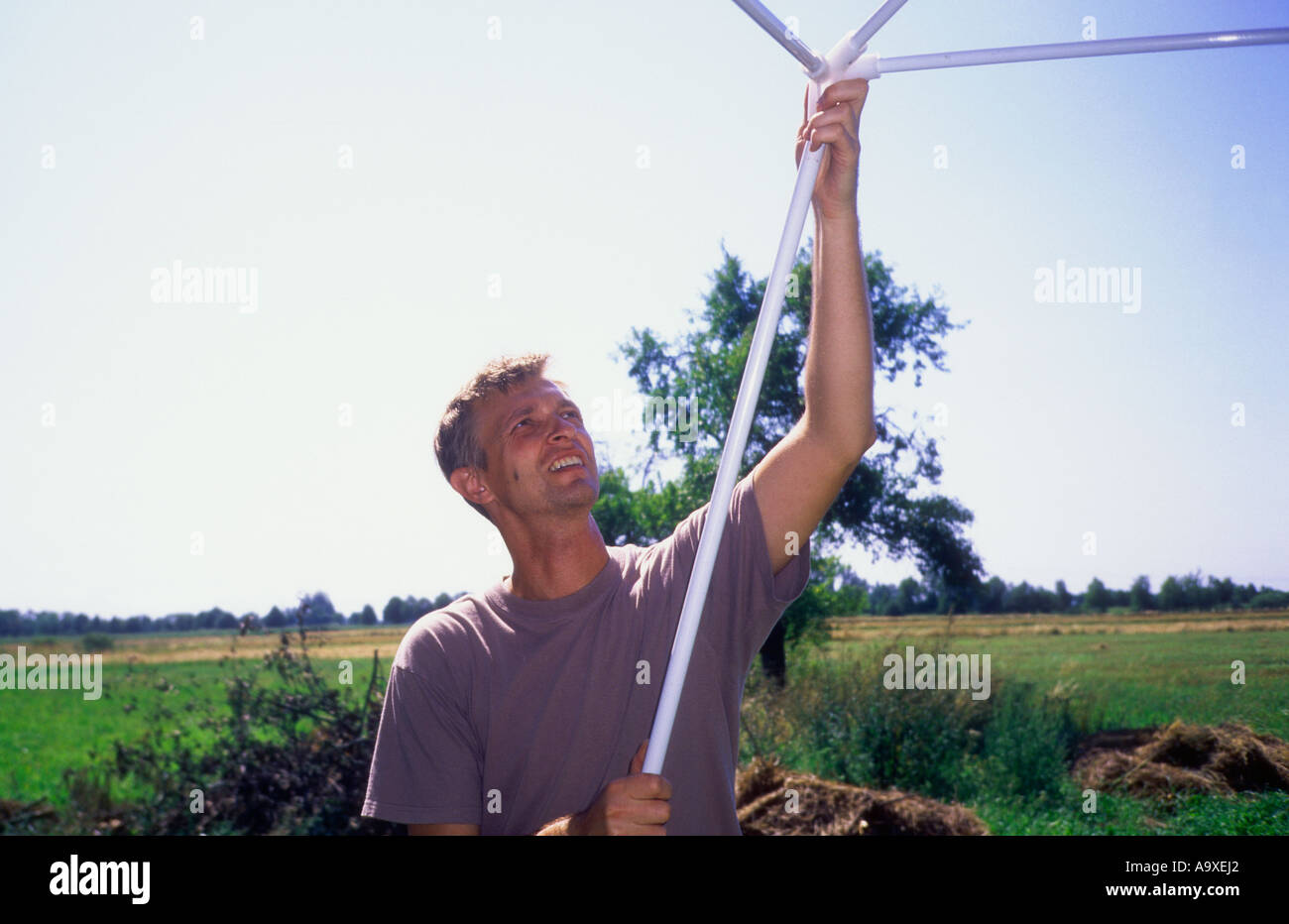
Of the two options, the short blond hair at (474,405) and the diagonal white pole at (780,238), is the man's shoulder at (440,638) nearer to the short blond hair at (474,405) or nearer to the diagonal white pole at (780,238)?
the short blond hair at (474,405)

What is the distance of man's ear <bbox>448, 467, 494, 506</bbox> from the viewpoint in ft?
9.96

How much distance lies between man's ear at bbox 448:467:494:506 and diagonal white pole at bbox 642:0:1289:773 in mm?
1142

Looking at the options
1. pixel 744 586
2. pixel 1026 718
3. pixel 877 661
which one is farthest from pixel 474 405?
pixel 1026 718

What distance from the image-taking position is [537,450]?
285 cm

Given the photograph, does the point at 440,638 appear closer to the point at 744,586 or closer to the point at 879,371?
the point at 744,586

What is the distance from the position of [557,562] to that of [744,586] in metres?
0.57

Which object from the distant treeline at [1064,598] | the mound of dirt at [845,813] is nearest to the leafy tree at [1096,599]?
the distant treeline at [1064,598]

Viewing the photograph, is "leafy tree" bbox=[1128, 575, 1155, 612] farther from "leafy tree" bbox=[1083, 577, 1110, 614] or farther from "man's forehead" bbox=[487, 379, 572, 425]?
"man's forehead" bbox=[487, 379, 572, 425]

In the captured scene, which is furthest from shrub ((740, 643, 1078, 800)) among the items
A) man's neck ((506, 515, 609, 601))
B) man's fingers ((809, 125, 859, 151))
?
man's fingers ((809, 125, 859, 151))

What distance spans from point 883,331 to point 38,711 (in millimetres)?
12045

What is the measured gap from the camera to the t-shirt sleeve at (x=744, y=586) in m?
2.48

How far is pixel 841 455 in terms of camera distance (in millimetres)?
2459
